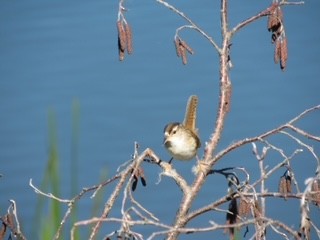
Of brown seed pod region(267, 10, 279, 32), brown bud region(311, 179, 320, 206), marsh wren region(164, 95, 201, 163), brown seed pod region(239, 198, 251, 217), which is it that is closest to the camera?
brown bud region(311, 179, 320, 206)

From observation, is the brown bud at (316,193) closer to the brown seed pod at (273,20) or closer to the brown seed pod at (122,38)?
the brown seed pod at (273,20)

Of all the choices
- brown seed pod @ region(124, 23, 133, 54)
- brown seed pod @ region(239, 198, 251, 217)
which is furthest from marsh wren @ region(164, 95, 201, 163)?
brown seed pod @ region(239, 198, 251, 217)

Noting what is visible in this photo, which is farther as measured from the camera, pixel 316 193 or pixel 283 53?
pixel 283 53

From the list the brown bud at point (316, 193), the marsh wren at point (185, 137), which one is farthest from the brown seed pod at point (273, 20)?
the marsh wren at point (185, 137)

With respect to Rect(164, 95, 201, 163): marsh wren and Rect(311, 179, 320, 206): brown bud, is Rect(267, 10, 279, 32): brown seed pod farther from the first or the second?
Rect(164, 95, 201, 163): marsh wren

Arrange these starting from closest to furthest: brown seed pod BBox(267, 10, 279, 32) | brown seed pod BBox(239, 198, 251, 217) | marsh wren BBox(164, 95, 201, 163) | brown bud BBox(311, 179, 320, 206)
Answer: brown bud BBox(311, 179, 320, 206)
brown seed pod BBox(239, 198, 251, 217)
brown seed pod BBox(267, 10, 279, 32)
marsh wren BBox(164, 95, 201, 163)

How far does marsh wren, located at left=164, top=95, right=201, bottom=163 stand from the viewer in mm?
3869

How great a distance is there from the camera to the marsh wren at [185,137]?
3.87m

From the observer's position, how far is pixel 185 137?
395cm

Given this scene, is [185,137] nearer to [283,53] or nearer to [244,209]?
[283,53]

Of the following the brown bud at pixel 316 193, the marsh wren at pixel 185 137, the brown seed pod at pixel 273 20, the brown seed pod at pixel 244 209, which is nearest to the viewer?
the brown bud at pixel 316 193

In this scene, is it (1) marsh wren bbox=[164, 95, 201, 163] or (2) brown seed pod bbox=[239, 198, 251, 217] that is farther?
(1) marsh wren bbox=[164, 95, 201, 163]

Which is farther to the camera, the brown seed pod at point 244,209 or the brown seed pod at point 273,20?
the brown seed pod at point 273,20

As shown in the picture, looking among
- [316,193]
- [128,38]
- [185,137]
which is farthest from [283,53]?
[185,137]
